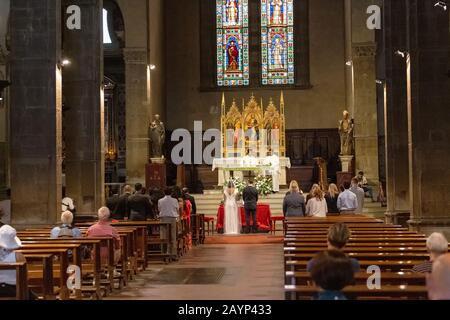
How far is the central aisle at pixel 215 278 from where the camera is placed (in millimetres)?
11250

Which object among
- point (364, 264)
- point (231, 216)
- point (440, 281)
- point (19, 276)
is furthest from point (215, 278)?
point (231, 216)

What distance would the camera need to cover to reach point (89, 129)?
2136cm

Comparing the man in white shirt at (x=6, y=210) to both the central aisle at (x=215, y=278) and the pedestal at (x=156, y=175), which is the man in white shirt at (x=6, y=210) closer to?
the central aisle at (x=215, y=278)

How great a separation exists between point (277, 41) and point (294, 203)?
1806 cm

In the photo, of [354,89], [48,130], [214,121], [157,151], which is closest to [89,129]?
[48,130]

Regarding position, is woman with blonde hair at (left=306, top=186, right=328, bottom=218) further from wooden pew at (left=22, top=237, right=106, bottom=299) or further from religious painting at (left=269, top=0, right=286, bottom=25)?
religious painting at (left=269, top=0, right=286, bottom=25)

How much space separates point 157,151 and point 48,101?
42.1ft

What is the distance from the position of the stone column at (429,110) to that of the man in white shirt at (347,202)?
1588mm

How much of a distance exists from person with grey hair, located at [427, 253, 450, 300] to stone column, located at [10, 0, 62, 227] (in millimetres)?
12040

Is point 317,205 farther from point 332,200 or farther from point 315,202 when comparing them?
→ point 332,200

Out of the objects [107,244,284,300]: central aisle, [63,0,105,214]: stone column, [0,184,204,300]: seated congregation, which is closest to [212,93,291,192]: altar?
[63,0,105,214]: stone column

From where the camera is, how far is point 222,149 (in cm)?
3078

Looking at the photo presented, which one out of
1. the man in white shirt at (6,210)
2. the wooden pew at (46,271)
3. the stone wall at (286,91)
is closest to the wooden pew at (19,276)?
the wooden pew at (46,271)

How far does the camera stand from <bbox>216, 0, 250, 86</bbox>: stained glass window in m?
35.4
